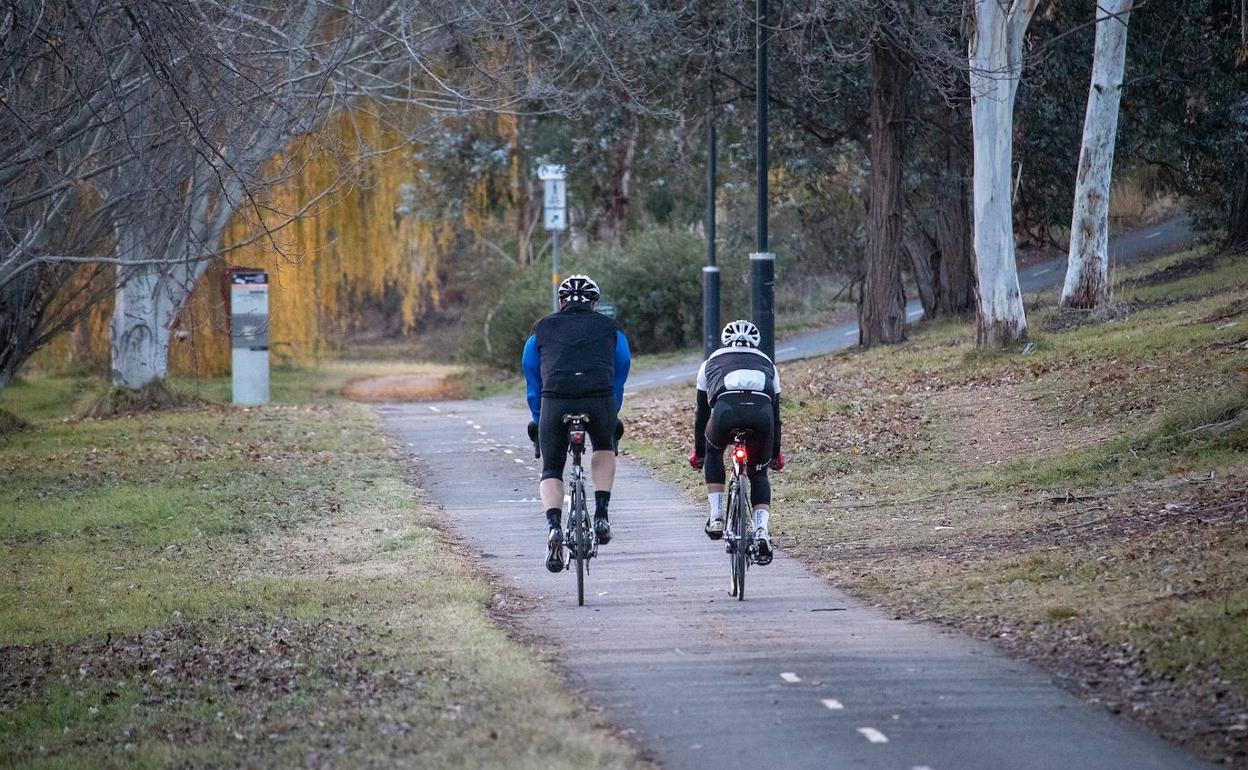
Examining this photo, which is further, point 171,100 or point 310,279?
point 310,279

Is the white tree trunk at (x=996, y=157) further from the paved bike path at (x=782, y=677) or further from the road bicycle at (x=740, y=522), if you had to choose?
the road bicycle at (x=740, y=522)

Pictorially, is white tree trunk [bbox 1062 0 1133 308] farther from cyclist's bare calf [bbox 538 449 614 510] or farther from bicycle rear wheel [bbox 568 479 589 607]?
bicycle rear wheel [bbox 568 479 589 607]

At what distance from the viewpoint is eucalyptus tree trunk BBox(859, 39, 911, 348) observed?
2923cm

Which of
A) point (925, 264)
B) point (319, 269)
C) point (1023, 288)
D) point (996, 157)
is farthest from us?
point (1023, 288)

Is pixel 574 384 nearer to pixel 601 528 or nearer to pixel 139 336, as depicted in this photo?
pixel 601 528

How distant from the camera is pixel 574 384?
10375mm

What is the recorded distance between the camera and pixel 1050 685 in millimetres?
7965

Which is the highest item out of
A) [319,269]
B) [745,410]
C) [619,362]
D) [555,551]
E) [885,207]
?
[885,207]

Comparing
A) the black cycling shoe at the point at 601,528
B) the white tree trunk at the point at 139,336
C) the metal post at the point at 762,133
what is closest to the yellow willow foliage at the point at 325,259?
the white tree trunk at the point at 139,336

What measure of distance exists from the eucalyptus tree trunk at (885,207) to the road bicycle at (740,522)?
18.2m

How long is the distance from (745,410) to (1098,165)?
17481mm

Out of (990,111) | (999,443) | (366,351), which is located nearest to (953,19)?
(990,111)

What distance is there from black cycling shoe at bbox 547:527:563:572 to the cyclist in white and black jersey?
3.39 feet

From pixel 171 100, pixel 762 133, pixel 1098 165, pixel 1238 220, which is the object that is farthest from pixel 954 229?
pixel 171 100
